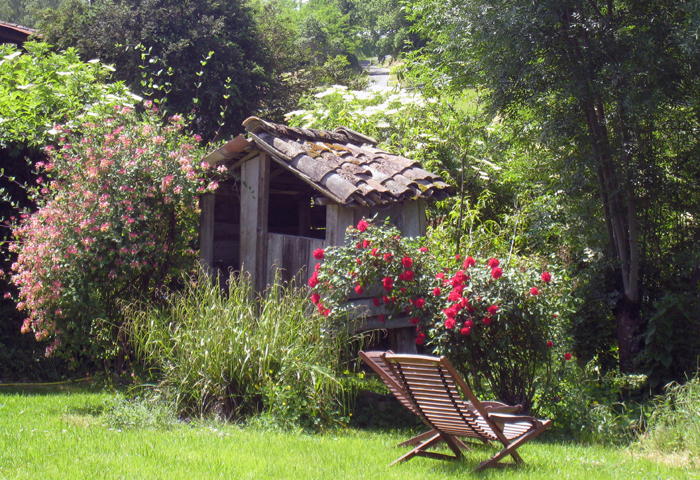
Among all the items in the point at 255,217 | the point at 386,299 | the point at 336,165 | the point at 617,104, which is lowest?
the point at 386,299

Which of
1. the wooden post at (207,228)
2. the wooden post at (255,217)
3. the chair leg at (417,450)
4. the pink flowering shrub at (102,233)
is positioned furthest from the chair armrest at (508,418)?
the wooden post at (207,228)

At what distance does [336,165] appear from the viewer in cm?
645

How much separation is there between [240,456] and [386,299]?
2.24 metres

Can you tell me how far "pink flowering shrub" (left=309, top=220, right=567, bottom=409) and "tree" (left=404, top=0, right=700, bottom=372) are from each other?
147 cm

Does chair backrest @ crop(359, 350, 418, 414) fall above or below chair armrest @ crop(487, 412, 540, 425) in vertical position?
above

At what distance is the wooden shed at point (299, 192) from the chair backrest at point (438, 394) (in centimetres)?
242

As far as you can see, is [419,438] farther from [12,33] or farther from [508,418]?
[12,33]

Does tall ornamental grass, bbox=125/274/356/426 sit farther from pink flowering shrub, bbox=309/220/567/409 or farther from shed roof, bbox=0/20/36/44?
shed roof, bbox=0/20/36/44

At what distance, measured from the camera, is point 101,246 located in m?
5.80

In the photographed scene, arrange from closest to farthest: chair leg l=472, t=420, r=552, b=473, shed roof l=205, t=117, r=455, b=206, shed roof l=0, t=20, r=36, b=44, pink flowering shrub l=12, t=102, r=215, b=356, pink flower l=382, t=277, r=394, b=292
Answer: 1. chair leg l=472, t=420, r=552, b=473
2. pink flower l=382, t=277, r=394, b=292
3. pink flowering shrub l=12, t=102, r=215, b=356
4. shed roof l=205, t=117, r=455, b=206
5. shed roof l=0, t=20, r=36, b=44

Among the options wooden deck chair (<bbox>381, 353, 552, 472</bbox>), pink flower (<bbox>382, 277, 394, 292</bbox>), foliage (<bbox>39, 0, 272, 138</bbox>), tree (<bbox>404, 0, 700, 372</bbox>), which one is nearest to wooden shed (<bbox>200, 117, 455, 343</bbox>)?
pink flower (<bbox>382, 277, 394, 292</bbox>)

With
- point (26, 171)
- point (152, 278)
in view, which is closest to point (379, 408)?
point (152, 278)

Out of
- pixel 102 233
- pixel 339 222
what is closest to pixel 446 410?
pixel 339 222

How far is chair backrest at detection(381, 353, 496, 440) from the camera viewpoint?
3.64 meters
